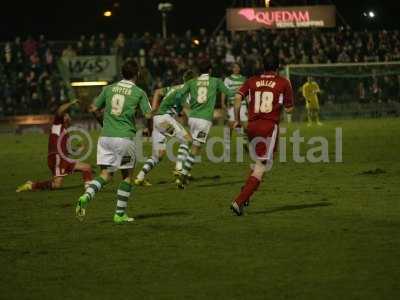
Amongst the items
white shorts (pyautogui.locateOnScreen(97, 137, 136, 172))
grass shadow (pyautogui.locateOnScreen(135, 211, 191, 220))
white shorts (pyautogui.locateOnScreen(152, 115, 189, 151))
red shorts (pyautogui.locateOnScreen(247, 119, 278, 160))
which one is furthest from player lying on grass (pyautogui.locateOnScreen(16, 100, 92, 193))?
red shorts (pyautogui.locateOnScreen(247, 119, 278, 160))

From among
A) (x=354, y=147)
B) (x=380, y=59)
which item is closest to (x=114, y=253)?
(x=354, y=147)

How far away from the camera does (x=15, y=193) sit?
50.9ft

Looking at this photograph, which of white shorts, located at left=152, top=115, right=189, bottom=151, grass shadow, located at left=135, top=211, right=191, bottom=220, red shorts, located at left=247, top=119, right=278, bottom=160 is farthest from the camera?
white shorts, located at left=152, top=115, right=189, bottom=151

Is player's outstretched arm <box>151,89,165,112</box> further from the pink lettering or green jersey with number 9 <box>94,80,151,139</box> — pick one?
the pink lettering

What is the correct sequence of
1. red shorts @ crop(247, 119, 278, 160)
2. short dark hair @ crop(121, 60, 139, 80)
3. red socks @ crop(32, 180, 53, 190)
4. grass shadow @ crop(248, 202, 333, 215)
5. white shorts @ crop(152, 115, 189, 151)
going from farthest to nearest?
1. white shorts @ crop(152, 115, 189, 151)
2. red socks @ crop(32, 180, 53, 190)
3. grass shadow @ crop(248, 202, 333, 215)
4. red shorts @ crop(247, 119, 278, 160)
5. short dark hair @ crop(121, 60, 139, 80)

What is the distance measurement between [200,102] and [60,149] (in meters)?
2.54

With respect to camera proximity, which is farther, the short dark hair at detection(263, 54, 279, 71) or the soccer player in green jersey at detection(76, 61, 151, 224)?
the short dark hair at detection(263, 54, 279, 71)

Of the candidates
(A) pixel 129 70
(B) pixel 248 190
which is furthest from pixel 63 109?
(B) pixel 248 190

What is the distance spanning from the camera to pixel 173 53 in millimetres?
37656

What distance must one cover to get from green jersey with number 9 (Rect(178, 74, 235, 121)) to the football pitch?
1285 millimetres

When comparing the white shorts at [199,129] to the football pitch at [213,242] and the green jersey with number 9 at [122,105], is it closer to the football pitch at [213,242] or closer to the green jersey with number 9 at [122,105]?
the football pitch at [213,242]

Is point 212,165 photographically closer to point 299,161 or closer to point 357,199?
point 299,161

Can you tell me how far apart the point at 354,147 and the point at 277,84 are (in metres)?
11.5

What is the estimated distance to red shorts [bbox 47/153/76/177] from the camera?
15.3m
